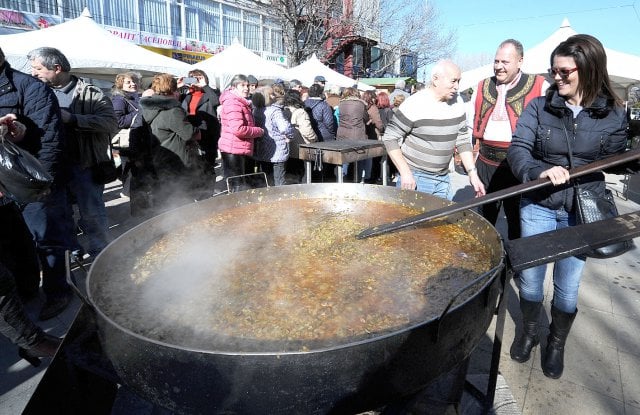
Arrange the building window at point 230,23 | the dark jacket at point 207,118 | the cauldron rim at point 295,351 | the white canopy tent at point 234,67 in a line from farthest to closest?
the building window at point 230,23 → the white canopy tent at point 234,67 → the dark jacket at point 207,118 → the cauldron rim at point 295,351

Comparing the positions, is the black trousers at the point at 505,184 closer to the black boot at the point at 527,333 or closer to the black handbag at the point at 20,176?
the black boot at the point at 527,333

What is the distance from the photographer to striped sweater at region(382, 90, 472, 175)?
313cm

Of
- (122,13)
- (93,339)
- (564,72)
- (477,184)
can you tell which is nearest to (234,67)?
(122,13)

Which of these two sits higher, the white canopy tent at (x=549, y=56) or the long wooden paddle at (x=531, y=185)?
the white canopy tent at (x=549, y=56)

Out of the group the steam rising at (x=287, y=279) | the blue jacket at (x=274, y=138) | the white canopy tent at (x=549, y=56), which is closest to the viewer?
the steam rising at (x=287, y=279)

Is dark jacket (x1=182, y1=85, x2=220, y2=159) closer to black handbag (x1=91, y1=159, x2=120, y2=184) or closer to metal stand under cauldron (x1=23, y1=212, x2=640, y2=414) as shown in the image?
black handbag (x1=91, y1=159, x2=120, y2=184)

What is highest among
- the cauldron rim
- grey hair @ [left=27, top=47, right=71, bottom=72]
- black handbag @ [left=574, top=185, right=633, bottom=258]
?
grey hair @ [left=27, top=47, right=71, bottom=72]

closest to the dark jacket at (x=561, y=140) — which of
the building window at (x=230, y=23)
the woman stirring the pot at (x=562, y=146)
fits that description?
the woman stirring the pot at (x=562, y=146)

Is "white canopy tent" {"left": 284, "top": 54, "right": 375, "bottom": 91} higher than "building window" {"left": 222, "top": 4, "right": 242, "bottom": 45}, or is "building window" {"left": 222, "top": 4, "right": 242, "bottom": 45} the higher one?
"building window" {"left": 222, "top": 4, "right": 242, "bottom": 45}

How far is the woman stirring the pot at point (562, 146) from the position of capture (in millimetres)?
2168

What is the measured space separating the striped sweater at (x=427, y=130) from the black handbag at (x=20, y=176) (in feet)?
8.21

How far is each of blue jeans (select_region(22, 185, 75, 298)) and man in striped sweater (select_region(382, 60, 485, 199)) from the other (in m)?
2.84

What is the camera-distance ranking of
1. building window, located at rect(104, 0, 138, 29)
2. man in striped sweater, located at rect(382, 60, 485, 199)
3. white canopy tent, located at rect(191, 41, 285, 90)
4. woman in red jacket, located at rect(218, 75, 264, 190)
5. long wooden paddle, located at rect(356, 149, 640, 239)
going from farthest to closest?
1. building window, located at rect(104, 0, 138, 29)
2. white canopy tent, located at rect(191, 41, 285, 90)
3. woman in red jacket, located at rect(218, 75, 264, 190)
4. man in striped sweater, located at rect(382, 60, 485, 199)
5. long wooden paddle, located at rect(356, 149, 640, 239)

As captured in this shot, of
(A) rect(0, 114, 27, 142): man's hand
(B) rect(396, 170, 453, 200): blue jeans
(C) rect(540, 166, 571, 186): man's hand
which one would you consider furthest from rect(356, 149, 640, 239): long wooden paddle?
(A) rect(0, 114, 27, 142): man's hand
